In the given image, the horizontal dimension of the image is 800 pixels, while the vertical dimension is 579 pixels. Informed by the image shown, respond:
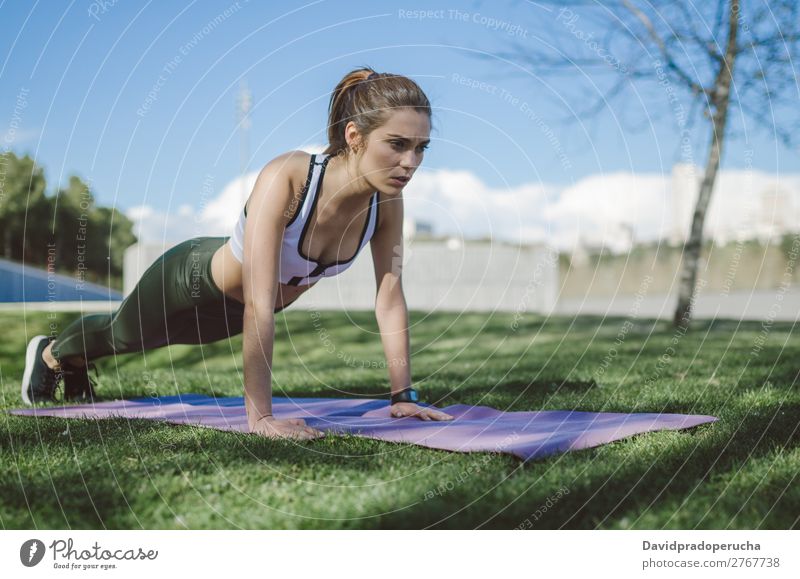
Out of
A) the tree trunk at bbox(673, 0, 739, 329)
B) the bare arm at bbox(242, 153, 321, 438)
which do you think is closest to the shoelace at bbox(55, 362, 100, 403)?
the bare arm at bbox(242, 153, 321, 438)

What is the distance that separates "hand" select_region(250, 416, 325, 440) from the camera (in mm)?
3010

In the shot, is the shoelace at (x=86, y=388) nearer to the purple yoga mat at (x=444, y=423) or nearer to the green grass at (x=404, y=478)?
the purple yoga mat at (x=444, y=423)

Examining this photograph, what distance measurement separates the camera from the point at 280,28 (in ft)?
13.0

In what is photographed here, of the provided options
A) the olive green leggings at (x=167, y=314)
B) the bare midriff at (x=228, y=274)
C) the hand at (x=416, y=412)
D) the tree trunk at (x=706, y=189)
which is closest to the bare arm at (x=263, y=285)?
the bare midriff at (x=228, y=274)

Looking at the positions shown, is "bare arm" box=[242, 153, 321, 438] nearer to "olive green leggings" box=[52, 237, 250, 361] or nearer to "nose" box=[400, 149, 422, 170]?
"nose" box=[400, 149, 422, 170]

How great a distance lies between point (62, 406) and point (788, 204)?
13.0 metres

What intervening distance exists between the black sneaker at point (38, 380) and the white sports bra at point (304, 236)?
1420 mm

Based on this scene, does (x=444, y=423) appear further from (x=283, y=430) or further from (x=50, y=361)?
(x=50, y=361)

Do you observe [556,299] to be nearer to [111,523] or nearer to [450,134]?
[450,134]

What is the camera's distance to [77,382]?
4.42 m

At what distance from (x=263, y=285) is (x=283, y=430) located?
56 cm

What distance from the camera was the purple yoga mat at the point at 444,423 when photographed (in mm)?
2951

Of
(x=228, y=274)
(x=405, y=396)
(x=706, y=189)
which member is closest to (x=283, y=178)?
(x=228, y=274)
